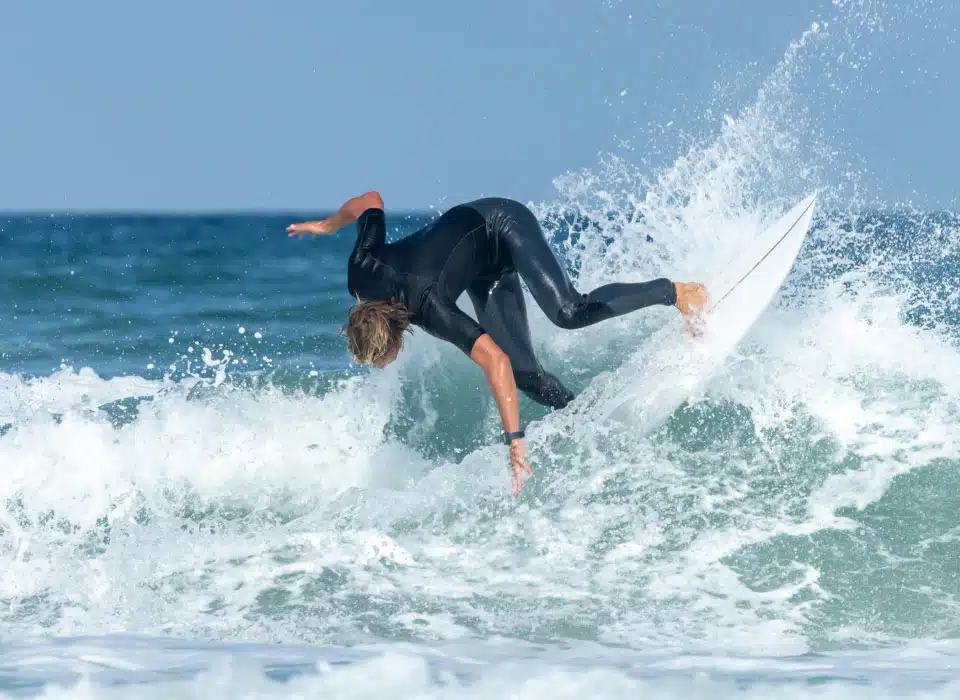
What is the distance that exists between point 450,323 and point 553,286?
1.99ft

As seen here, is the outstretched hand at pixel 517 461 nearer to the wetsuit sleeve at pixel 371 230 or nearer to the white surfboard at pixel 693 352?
the white surfboard at pixel 693 352

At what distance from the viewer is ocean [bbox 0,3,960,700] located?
10.7 feet

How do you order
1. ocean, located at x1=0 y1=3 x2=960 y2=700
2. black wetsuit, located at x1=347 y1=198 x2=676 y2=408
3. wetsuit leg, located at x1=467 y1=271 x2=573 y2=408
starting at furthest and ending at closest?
wetsuit leg, located at x1=467 y1=271 x2=573 y2=408, black wetsuit, located at x1=347 y1=198 x2=676 y2=408, ocean, located at x1=0 y1=3 x2=960 y2=700

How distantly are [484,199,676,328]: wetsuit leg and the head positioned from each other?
0.76m

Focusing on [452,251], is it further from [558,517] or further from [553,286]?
[558,517]

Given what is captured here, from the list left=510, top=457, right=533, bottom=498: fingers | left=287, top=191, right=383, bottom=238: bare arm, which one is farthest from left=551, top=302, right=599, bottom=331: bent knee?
left=287, top=191, right=383, bottom=238: bare arm

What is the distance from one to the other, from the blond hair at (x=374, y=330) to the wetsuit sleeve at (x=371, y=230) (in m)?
0.43

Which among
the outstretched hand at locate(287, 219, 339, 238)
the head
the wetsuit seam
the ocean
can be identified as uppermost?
the outstretched hand at locate(287, 219, 339, 238)

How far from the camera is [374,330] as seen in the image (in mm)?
4227

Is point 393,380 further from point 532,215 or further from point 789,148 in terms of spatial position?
point 789,148

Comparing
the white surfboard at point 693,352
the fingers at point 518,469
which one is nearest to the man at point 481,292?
the fingers at point 518,469

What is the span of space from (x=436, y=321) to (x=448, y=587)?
1132mm

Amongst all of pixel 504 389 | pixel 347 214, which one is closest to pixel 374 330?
pixel 504 389

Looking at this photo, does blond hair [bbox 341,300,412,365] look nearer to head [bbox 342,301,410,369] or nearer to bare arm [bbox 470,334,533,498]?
head [bbox 342,301,410,369]
